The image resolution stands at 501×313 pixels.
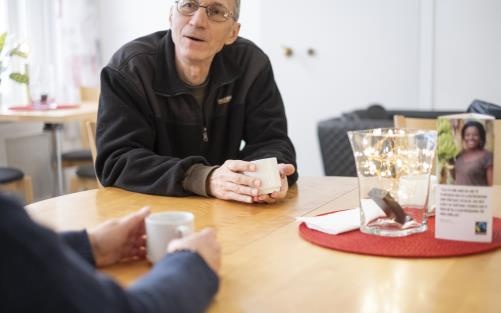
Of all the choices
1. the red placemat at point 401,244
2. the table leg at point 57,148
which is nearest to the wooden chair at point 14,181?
the table leg at point 57,148

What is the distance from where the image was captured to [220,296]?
100 centimetres

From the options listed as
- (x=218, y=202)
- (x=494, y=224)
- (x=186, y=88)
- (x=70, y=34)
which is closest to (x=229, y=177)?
(x=218, y=202)

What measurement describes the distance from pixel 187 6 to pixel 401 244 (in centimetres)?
105

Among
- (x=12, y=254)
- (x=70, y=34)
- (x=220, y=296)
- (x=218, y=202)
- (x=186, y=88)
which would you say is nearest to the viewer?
(x=12, y=254)

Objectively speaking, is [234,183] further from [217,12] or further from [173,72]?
[217,12]

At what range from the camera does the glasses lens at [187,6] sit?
1969mm

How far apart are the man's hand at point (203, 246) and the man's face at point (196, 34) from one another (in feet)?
3.36

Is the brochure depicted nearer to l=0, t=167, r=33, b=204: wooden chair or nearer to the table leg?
l=0, t=167, r=33, b=204: wooden chair

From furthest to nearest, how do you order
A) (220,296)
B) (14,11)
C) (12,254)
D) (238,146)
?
(14,11) → (238,146) → (220,296) → (12,254)

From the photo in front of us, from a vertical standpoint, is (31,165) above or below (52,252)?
below

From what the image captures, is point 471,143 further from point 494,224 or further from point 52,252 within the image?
point 52,252

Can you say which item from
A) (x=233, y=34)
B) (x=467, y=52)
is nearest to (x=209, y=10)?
(x=233, y=34)

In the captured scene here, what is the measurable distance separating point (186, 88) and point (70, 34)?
3477 millimetres

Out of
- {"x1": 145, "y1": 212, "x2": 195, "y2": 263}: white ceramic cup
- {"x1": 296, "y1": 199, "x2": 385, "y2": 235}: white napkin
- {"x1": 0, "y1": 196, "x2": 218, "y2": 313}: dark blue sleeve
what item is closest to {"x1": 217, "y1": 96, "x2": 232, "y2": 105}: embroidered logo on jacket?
{"x1": 296, "y1": 199, "x2": 385, "y2": 235}: white napkin
